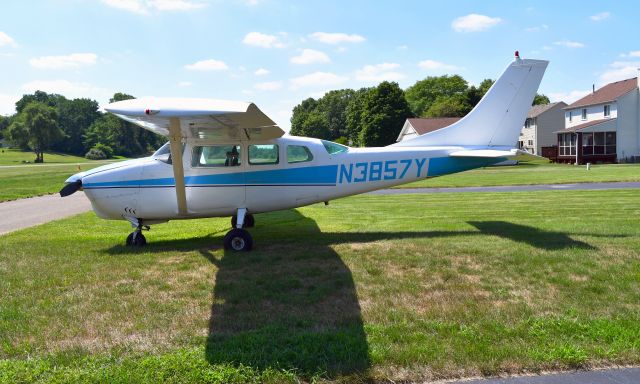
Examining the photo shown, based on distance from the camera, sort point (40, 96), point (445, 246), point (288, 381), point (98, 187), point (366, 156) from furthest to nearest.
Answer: point (40, 96) < point (366, 156) < point (98, 187) < point (445, 246) < point (288, 381)

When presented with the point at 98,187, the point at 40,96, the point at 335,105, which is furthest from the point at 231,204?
the point at 40,96

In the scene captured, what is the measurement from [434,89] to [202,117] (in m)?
111

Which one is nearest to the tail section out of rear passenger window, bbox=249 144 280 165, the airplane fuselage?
the airplane fuselage

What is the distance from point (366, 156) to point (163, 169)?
409cm

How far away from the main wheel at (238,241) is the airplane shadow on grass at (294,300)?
243 mm

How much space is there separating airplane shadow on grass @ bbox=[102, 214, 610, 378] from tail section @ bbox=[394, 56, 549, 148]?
1.94 metres

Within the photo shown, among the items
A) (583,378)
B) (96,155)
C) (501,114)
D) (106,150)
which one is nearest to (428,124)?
(501,114)

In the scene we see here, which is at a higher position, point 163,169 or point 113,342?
point 163,169

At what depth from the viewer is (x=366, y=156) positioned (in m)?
9.98

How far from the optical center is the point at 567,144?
5281 cm

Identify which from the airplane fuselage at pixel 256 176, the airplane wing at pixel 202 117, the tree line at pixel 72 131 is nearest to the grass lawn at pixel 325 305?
the airplane fuselage at pixel 256 176

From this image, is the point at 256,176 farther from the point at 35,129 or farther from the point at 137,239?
the point at 35,129

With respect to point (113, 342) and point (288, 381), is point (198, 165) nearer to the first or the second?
point (113, 342)

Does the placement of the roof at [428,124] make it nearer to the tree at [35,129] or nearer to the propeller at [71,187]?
the propeller at [71,187]
